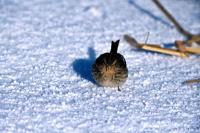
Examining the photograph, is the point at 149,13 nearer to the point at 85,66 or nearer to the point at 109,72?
the point at 85,66

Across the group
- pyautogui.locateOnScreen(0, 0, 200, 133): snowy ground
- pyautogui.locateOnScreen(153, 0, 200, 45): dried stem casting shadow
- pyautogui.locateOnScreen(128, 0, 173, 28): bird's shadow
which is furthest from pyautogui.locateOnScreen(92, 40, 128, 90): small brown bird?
pyautogui.locateOnScreen(128, 0, 173, 28): bird's shadow

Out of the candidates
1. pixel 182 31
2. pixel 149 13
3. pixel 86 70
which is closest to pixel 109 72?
pixel 86 70

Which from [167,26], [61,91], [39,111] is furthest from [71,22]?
[39,111]

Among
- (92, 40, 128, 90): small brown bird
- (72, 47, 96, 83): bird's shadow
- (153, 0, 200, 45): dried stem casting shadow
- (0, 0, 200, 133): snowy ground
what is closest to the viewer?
(0, 0, 200, 133): snowy ground

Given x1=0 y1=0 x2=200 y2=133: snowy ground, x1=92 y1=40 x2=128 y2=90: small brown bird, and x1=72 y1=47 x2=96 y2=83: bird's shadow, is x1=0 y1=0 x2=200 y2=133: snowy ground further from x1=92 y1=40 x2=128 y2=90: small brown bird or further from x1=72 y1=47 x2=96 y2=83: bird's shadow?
x1=92 y1=40 x2=128 y2=90: small brown bird

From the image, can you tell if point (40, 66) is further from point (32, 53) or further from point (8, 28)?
point (8, 28)

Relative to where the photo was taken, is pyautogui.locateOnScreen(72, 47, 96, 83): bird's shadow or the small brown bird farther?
pyautogui.locateOnScreen(72, 47, 96, 83): bird's shadow
